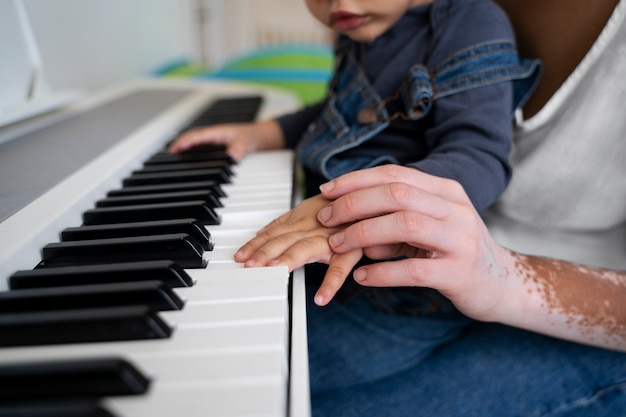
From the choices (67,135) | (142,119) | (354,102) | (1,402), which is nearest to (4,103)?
(67,135)

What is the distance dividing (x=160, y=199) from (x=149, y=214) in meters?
0.06

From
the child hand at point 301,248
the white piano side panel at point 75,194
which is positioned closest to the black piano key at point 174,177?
the white piano side panel at point 75,194

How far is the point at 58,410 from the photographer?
32 centimetres

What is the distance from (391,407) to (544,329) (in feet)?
0.81

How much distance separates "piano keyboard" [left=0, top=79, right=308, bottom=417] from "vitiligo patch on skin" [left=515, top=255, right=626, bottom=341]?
0.36 metres

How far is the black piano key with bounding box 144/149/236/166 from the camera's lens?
960 mm

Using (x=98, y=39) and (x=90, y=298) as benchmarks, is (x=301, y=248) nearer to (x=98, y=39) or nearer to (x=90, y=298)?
(x=90, y=298)

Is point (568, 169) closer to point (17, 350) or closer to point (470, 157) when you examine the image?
point (470, 157)

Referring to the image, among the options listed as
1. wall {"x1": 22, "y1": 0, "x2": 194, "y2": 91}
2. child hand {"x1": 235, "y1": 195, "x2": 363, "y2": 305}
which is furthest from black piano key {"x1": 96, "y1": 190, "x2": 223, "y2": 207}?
wall {"x1": 22, "y1": 0, "x2": 194, "y2": 91}

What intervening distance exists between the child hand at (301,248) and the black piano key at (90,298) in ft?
0.38

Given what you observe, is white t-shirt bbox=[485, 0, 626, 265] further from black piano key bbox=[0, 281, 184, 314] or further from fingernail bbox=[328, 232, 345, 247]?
black piano key bbox=[0, 281, 184, 314]

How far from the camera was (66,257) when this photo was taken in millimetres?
577

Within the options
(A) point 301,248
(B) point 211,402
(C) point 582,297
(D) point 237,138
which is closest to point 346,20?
(D) point 237,138

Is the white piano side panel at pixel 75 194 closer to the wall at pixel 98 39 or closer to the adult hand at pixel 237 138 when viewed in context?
the adult hand at pixel 237 138
